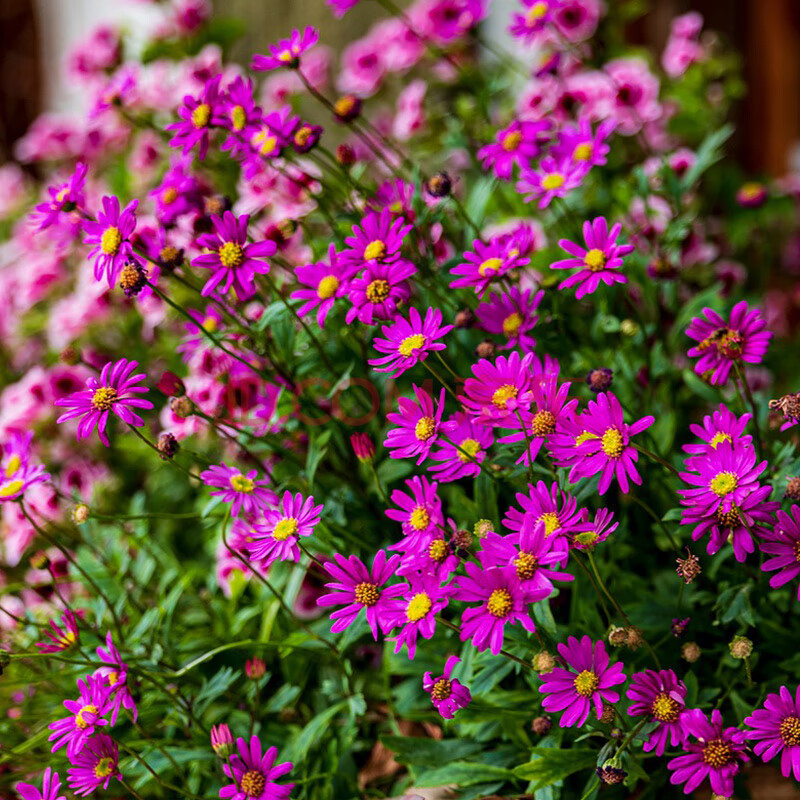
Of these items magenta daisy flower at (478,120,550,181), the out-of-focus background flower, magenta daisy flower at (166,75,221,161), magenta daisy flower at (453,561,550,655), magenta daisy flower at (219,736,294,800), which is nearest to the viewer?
magenta daisy flower at (453,561,550,655)

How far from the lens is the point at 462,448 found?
82 centimetres

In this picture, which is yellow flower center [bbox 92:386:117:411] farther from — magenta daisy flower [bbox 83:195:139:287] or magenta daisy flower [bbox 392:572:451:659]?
magenta daisy flower [bbox 392:572:451:659]

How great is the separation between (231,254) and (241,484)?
22cm

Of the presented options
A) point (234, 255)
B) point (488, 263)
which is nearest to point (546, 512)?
point (488, 263)

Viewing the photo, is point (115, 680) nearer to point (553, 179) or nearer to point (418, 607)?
point (418, 607)

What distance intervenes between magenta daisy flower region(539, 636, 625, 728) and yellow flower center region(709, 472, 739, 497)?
6.0 inches

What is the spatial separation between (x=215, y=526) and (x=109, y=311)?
21.3 inches

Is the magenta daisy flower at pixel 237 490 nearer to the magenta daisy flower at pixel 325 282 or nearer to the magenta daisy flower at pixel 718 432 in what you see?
the magenta daisy flower at pixel 325 282

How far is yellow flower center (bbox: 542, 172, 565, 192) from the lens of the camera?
1.03 meters

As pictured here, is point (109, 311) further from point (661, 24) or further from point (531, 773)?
point (661, 24)

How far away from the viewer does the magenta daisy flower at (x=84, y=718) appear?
0.81m

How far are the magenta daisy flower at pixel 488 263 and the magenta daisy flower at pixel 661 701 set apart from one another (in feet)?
1.24

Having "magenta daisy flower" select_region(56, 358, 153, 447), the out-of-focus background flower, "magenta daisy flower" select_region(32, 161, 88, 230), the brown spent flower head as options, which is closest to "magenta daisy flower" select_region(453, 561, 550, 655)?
the brown spent flower head

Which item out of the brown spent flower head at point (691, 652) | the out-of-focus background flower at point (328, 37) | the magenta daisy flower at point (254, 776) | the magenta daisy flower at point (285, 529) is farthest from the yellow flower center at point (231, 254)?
the out-of-focus background flower at point (328, 37)
